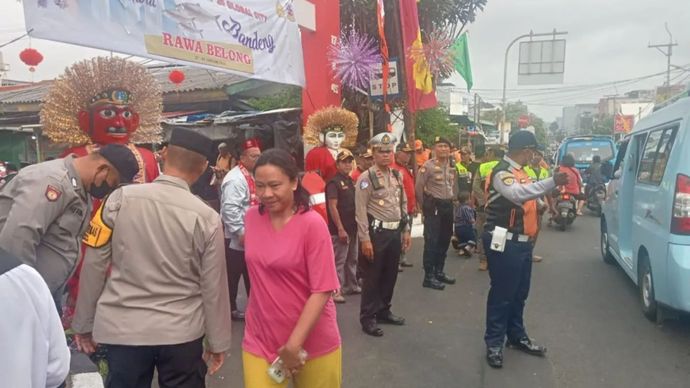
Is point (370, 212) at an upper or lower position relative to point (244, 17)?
lower

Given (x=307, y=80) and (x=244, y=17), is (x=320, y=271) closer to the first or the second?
(x=244, y=17)

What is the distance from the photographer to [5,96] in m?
15.4

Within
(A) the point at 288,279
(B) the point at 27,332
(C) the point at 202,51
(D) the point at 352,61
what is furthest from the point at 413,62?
(B) the point at 27,332

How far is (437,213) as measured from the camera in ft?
19.9

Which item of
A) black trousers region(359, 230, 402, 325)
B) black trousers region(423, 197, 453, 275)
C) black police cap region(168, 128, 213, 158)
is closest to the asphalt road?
black trousers region(359, 230, 402, 325)

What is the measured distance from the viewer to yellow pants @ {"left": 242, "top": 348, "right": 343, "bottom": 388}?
214 cm

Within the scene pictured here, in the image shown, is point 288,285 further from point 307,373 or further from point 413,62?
point 413,62

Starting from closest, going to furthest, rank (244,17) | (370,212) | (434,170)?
(370,212) < (244,17) < (434,170)

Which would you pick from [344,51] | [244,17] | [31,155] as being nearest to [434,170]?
[344,51]

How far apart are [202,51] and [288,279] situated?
3620mm

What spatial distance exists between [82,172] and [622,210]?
558 cm

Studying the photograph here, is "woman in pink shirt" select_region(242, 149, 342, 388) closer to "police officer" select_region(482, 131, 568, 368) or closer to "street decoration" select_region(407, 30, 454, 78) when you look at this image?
"police officer" select_region(482, 131, 568, 368)

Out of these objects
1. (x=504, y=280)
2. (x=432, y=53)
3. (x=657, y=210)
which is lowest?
(x=504, y=280)

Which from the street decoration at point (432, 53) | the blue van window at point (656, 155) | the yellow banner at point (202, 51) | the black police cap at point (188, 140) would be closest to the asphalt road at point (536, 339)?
the blue van window at point (656, 155)
